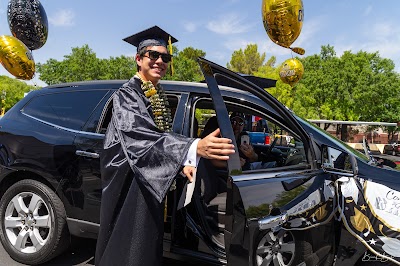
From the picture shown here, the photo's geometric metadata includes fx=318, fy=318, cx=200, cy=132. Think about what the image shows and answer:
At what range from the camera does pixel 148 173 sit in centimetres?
155

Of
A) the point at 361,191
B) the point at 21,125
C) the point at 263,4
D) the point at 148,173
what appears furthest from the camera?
the point at 263,4

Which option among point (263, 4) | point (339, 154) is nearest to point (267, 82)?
point (339, 154)

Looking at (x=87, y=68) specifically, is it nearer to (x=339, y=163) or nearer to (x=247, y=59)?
(x=339, y=163)

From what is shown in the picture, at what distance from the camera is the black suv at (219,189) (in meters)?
1.73

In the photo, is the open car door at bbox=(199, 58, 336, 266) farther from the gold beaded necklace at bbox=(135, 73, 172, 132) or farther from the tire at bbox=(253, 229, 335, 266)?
the gold beaded necklace at bbox=(135, 73, 172, 132)

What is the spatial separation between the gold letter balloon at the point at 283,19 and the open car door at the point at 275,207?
4.85 meters

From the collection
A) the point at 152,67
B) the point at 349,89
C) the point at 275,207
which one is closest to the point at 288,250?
the point at 275,207

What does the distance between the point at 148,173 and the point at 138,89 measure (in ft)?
1.78

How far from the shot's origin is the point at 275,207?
1.75 metres

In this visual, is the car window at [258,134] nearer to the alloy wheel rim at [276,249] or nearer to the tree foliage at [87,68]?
the alloy wheel rim at [276,249]

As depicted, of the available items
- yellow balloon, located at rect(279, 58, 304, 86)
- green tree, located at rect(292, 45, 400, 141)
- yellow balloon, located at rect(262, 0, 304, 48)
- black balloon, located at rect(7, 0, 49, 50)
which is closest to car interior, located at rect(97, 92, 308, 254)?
yellow balloon, located at rect(262, 0, 304, 48)

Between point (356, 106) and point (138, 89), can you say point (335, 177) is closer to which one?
point (138, 89)

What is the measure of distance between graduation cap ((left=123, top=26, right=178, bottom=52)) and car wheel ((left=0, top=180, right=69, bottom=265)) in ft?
5.40

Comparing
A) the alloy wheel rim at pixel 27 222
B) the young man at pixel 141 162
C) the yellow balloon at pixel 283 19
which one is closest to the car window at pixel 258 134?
the young man at pixel 141 162
